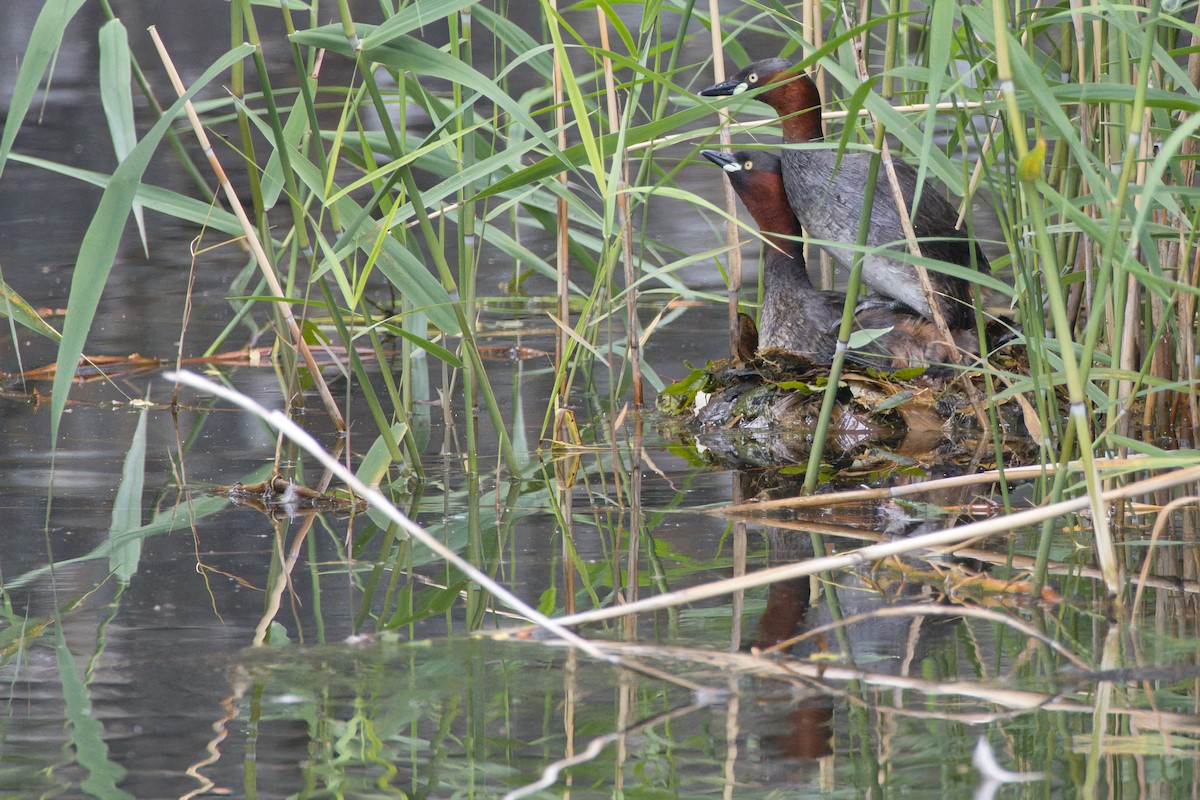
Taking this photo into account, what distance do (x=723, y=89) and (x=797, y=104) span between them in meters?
0.22

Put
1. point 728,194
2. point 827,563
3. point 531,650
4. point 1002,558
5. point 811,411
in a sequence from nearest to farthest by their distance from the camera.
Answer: point 827,563
point 531,650
point 1002,558
point 811,411
point 728,194

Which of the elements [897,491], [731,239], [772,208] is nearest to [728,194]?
[731,239]

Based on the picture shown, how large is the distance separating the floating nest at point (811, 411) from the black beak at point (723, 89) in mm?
547

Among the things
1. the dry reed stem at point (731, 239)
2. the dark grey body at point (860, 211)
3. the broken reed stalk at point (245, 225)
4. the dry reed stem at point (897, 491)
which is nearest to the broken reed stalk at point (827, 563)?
the dry reed stem at point (897, 491)

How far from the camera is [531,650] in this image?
153 cm

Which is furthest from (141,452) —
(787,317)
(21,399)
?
(787,317)

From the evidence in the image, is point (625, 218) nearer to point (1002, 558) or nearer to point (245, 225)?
point (245, 225)

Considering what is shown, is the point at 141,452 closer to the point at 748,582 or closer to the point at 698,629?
the point at 698,629

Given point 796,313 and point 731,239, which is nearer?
point 731,239

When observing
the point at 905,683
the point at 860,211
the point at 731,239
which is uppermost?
the point at 860,211

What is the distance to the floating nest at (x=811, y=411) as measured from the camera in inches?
104

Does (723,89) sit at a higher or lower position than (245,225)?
higher

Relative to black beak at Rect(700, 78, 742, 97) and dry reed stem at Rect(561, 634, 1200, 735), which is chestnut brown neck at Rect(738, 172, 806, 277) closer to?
black beak at Rect(700, 78, 742, 97)

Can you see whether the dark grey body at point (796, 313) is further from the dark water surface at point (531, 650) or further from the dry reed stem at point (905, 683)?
the dry reed stem at point (905, 683)
